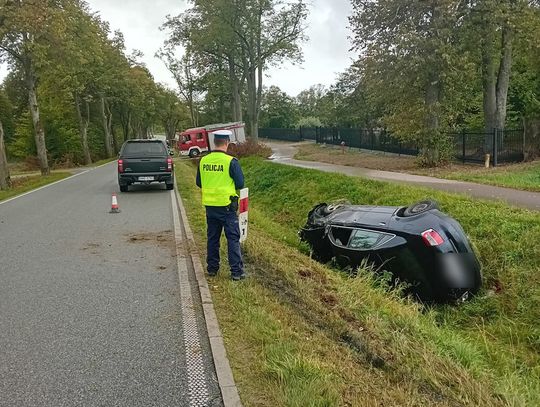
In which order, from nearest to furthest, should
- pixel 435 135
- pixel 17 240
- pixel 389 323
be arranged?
1. pixel 389 323
2. pixel 17 240
3. pixel 435 135

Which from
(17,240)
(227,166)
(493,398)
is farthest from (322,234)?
(17,240)

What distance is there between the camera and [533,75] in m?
25.0

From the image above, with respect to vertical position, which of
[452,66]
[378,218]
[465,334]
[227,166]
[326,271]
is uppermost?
[452,66]

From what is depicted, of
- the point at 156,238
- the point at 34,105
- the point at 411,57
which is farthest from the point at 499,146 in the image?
the point at 34,105

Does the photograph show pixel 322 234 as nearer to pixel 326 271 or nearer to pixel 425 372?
pixel 326 271

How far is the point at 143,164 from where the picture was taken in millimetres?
16594

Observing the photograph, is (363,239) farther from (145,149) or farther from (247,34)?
(247,34)

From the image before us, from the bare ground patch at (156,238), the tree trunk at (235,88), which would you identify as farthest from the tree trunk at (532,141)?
the tree trunk at (235,88)

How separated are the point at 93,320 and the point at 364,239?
3667 millimetres

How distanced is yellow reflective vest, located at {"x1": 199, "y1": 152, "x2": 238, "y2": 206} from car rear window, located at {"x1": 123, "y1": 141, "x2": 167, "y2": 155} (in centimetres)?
1161

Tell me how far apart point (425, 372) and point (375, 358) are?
443 mm

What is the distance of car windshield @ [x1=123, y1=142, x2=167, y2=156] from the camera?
667 inches

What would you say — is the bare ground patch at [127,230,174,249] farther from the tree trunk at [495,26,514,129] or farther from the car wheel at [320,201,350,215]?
the tree trunk at [495,26,514,129]

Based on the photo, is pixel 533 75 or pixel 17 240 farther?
pixel 533 75
